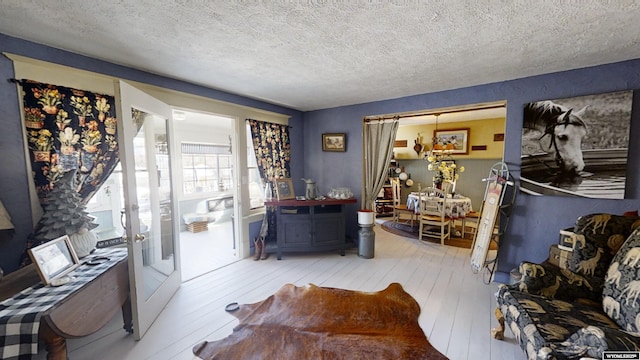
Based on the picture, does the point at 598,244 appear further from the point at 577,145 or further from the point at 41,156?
the point at 41,156

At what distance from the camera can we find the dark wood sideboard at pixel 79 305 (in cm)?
134

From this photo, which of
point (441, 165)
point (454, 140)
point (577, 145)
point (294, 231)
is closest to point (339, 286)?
point (294, 231)

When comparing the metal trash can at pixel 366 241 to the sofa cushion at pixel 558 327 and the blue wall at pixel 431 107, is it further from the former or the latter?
the sofa cushion at pixel 558 327

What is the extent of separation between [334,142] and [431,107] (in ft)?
5.19

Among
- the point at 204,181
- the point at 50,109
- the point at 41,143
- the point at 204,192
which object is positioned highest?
the point at 50,109

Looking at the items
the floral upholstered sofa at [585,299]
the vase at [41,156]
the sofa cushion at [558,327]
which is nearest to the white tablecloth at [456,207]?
the floral upholstered sofa at [585,299]

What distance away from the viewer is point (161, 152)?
249 cm

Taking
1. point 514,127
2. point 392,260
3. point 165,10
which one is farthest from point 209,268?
point 514,127

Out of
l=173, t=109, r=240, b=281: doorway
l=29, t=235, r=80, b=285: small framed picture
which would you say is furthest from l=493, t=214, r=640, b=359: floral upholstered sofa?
l=173, t=109, r=240, b=281: doorway

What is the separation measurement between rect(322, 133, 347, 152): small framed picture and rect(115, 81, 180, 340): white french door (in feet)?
7.83

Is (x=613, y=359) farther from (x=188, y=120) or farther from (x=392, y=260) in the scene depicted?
(x=188, y=120)

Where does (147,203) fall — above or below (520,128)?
below

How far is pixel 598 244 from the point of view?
5.95ft

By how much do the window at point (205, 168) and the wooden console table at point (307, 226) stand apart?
2.35 m
